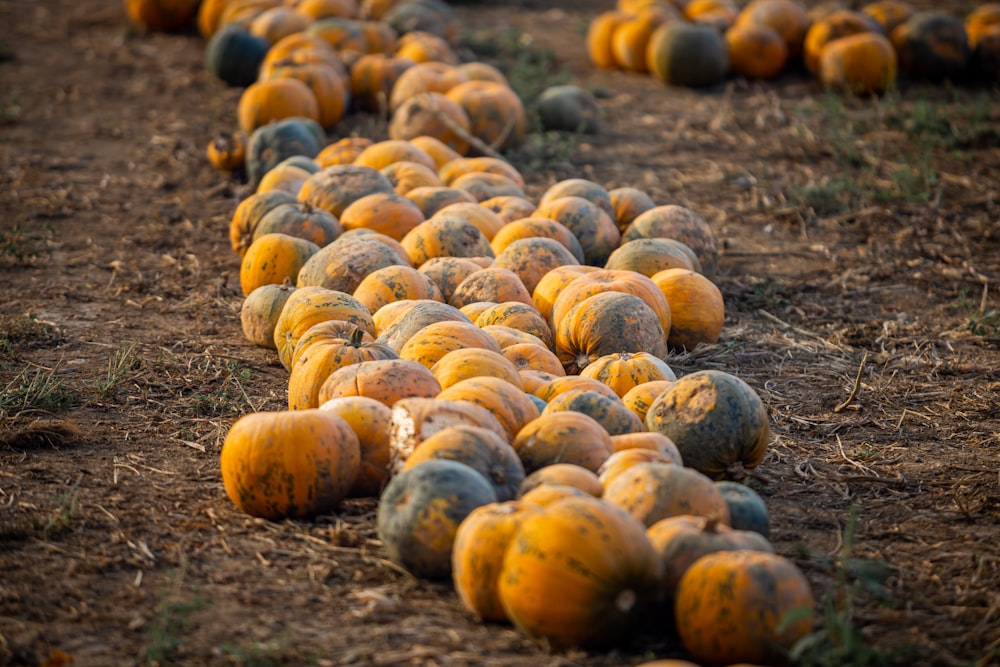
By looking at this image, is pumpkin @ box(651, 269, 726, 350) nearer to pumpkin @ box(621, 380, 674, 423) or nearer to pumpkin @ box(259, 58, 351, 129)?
pumpkin @ box(621, 380, 674, 423)

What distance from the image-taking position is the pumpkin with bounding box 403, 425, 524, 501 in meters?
3.34

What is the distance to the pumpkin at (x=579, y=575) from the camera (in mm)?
2830

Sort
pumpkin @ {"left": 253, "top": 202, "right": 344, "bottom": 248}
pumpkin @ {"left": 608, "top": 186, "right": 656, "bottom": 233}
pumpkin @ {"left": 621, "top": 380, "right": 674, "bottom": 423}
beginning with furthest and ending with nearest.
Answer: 1. pumpkin @ {"left": 608, "top": 186, "right": 656, "bottom": 233}
2. pumpkin @ {"left": 253, "top": 202, "right": 344, "bottom": 248}
3. pumpkin @ {"left": 621, "top": 380, "right": 674, "bottom": 423}

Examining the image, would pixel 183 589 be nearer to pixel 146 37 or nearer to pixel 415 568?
pixel 415 568

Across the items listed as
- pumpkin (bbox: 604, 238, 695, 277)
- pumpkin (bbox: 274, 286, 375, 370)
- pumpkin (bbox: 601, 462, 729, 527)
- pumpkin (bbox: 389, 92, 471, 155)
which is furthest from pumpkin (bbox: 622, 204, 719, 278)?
pumpkin (bbox: 601, 462, 729, 527)

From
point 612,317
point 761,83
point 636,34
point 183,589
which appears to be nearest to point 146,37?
point 636,34

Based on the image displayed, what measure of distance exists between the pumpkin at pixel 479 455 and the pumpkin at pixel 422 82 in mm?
5542

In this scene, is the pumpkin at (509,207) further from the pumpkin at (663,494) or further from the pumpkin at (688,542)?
the pumpkin at (688,542)

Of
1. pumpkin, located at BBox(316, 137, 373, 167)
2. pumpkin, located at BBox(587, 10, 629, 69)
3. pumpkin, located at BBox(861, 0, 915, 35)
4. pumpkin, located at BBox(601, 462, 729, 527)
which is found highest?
pumpkin, located at BBox(861, 0, 915, 35)

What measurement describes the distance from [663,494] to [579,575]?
0.52m

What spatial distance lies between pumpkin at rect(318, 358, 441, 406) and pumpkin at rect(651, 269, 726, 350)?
172 centimetres

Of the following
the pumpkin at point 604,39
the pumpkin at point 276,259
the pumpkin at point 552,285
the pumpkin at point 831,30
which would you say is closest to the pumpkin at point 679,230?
the pumpkin at point 552,285

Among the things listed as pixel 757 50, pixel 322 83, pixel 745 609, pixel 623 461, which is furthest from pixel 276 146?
pixel 745 609

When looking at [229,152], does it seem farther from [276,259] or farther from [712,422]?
[712,422]
